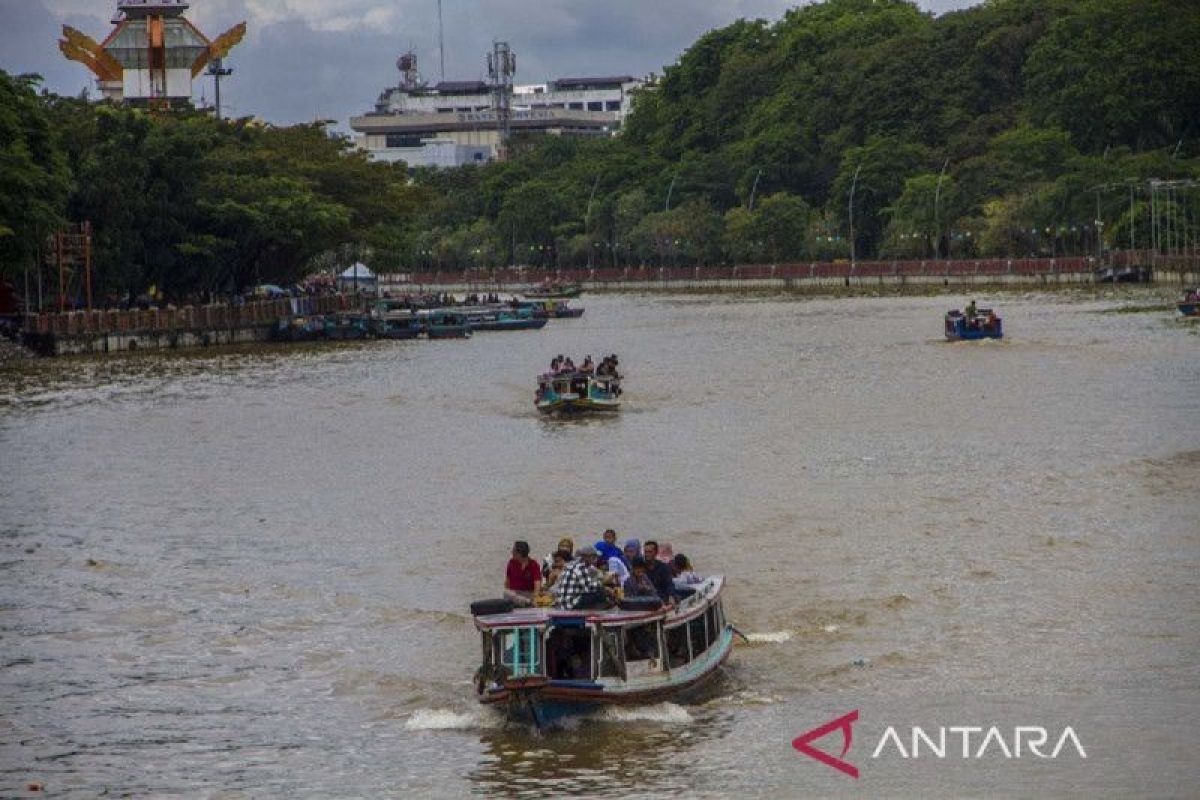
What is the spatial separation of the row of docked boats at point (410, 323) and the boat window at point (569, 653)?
286 feet

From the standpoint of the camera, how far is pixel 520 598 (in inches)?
1187

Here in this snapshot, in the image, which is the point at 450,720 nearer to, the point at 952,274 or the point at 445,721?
the point at 445,721

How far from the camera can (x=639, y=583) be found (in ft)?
96.6

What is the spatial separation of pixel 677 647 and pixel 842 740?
102 inches

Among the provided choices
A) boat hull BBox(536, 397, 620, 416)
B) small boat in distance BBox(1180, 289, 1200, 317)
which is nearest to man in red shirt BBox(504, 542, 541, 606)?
boat hull BBox(536, 397, 620, 416)

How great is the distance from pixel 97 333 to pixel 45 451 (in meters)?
39.0

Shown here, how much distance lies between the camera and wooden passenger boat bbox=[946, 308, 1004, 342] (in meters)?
93.7

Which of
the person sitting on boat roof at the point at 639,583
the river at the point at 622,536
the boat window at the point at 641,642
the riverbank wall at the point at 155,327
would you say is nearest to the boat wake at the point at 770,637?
the river at the point at 622,536

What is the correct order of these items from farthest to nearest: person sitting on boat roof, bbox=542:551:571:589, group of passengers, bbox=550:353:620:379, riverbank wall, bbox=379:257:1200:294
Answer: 1. riverbank wall, bbox=379:257:1200:294
2. group of passengers, bbox=550:353:620:379
3. person sitting on boat roof, bbox=542:551:571:589

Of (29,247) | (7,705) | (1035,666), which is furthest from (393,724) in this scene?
(29,247)

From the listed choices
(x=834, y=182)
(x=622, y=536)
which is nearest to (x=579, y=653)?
(x=622, y=536)

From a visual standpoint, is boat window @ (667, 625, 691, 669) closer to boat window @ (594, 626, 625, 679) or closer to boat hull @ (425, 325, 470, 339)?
boat window @ (594, 626, 625, 679)

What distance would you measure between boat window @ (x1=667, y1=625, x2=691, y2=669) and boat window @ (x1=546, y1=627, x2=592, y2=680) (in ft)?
4.15

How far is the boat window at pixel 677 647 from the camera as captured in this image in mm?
29109
